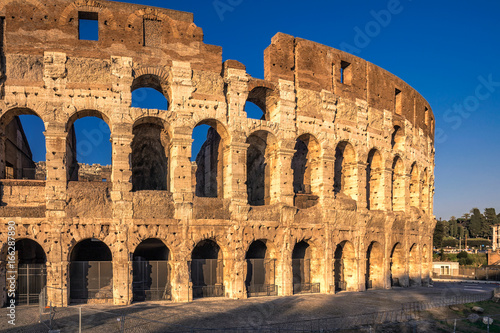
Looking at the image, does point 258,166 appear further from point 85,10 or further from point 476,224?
point 476,224

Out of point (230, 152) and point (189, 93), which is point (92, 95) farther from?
point (230, 152)

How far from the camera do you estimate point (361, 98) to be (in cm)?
2152

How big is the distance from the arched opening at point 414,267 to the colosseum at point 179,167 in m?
3.16

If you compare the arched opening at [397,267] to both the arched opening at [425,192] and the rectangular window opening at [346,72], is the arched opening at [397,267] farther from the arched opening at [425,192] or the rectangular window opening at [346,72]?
the rectangular window opening at [346,72]

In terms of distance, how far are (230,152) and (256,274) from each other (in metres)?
5.02

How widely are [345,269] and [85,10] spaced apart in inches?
614

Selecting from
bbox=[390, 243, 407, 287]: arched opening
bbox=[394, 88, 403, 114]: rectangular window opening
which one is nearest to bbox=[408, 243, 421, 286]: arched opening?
bbox=[390, 243, 407, 287]: arched opening

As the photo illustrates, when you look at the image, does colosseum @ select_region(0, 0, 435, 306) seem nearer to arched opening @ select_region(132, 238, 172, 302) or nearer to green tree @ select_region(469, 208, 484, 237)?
arched opening @ select_region(132, 238, 172, 302)

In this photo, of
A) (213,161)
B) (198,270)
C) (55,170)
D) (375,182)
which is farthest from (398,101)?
(55,170)

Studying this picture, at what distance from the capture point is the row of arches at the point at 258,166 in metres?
18.6

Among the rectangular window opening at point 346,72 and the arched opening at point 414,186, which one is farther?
the arched opening at point 414,186

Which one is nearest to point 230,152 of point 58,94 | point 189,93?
point 189,93

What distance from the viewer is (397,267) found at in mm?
24000

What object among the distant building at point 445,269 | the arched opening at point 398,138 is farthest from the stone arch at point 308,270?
the distant building at point 445,269
